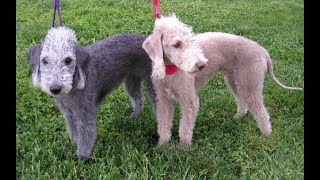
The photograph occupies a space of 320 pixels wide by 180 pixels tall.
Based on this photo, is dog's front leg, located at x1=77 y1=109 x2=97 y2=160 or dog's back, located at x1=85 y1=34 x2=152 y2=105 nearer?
dog's front leg, located at x1=77 y1=109 x2=97 y2=160

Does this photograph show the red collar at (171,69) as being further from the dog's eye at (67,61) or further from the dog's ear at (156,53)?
the dog's eye at (67,61)

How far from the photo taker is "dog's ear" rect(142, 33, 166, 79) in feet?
13.4

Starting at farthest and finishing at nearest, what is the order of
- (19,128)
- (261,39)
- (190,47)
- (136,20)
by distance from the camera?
(136,20) < (261,39) < (19,128) < (190,47)

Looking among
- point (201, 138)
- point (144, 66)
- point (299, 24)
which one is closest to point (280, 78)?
point (201, 138)

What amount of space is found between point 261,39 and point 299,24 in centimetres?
170

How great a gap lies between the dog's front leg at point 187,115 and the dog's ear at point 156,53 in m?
0.46

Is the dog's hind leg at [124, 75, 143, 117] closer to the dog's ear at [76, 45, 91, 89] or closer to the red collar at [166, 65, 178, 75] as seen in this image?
the red collar at [166, 65, 178, 75]

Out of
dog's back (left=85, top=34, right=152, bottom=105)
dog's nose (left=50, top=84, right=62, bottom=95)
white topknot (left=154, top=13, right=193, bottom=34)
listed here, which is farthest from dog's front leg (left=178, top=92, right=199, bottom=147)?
dog's nose (left=50, top=84, right=62, bottom=95)

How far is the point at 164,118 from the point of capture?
4.61 m

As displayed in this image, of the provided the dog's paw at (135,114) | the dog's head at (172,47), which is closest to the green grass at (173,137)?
the dog's paw at (135,114)

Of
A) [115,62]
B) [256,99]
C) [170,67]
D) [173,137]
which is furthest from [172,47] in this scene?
[256,99]

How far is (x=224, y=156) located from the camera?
4.35m

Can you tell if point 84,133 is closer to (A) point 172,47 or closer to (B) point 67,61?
(B) point 67,61
